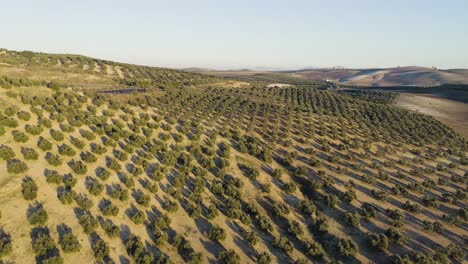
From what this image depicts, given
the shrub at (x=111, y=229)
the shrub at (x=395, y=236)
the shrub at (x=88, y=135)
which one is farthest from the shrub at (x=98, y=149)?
the shrub at (x=395, y=236)

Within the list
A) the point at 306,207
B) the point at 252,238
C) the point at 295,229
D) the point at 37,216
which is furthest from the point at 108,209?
the point at 306,207

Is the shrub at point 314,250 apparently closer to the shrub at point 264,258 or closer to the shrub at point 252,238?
the shrub at point 264,258

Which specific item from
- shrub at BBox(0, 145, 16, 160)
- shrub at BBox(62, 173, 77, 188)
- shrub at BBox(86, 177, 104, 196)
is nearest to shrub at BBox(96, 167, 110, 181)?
shrub at BBox(86, 177, 104, 196)

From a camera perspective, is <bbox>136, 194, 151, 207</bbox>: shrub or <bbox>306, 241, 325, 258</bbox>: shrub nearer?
<bbox>306, 241, 325, 258</bbox>: shrub

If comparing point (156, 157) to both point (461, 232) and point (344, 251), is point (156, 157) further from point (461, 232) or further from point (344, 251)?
point (461, 232)

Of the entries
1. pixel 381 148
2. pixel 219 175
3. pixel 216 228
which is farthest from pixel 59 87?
pixel 381 148

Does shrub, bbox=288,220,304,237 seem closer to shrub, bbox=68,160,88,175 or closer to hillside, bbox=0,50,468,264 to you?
hillside, bbox=0,50,468,264
